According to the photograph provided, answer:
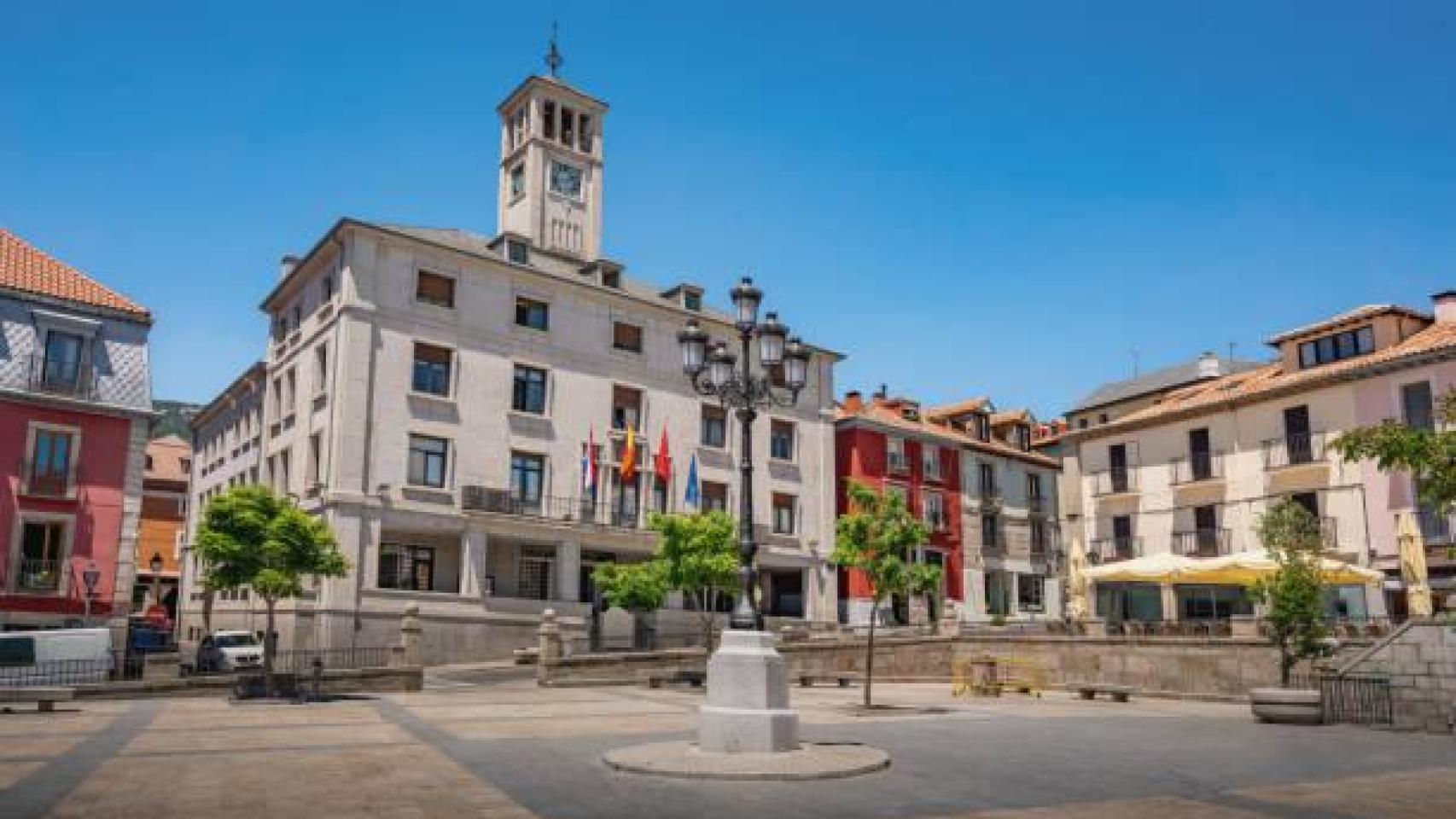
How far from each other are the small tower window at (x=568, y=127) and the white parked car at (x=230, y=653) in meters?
26.4

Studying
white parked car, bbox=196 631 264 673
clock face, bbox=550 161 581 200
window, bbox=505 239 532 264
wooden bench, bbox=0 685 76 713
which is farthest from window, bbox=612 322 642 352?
wooden bench, bbox=0 685 76 713

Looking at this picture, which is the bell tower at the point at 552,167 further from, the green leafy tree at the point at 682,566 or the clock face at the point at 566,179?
the green leafy tree at the point at 682,566

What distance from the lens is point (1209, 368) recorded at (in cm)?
4472

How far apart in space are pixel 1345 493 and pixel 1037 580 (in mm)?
20980

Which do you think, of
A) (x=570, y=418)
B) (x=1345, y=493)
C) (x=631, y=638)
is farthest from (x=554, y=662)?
(x=1345, y=493)

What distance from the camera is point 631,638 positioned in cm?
3612

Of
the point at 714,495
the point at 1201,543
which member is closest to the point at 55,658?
the point at 714,495

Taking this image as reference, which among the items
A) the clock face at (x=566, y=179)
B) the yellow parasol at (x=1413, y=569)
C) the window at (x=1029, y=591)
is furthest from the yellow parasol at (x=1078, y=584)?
the clock face at (x=566, y=179)

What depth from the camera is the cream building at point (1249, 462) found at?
31.0 m

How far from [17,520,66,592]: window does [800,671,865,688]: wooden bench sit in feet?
64.3

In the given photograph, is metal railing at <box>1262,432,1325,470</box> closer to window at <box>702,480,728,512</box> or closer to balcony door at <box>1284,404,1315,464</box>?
balcony door at <box>1284,404,1315,464</box>

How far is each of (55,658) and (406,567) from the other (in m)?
13.0

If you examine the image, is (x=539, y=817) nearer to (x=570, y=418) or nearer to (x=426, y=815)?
(x=426, y=815)

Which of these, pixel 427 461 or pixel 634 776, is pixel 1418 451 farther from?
pixel 427 461
